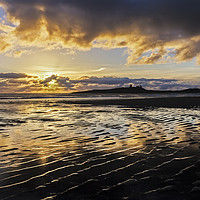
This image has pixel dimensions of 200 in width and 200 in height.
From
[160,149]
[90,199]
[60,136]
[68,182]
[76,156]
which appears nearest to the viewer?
[90,199]

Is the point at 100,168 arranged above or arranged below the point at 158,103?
above

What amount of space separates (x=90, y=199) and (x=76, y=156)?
10.0 feet

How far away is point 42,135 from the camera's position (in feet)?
36.0

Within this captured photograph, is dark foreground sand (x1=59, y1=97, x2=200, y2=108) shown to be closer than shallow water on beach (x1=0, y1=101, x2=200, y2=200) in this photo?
No

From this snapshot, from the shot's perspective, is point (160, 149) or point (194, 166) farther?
point (160, 149)

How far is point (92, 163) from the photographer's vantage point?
653cm

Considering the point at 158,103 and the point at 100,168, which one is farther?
the point at 158,103

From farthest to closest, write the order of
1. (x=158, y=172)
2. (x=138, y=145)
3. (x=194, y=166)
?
(x=138, y=145)
(x=194, y=166)
(x=158, y=172)

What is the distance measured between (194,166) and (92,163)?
322 centimetres

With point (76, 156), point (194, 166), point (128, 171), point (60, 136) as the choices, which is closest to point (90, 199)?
point (128, 171)

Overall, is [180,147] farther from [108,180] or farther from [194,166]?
[108,180]

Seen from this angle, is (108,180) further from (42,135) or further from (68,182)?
(42,135)

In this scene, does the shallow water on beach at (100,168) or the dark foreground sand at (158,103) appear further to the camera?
the dark foreground sand at (158,103)

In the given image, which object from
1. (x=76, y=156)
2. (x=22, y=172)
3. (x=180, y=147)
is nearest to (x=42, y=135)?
(x=76, y=156)
